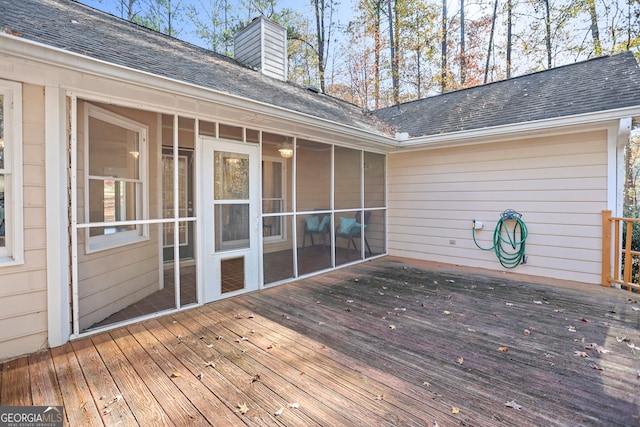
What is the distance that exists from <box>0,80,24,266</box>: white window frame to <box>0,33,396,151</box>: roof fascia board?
0.55m

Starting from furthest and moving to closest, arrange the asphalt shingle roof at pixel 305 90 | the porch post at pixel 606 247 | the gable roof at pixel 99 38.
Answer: the porch post at pixel 606 247 < the asphalt shingle roof at pixel 305 90 < the gable roof at pixel 99 38

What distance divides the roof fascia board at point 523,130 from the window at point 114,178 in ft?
Answer: 14.5

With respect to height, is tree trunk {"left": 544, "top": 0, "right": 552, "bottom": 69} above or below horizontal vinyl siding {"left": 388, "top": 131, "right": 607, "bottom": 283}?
above

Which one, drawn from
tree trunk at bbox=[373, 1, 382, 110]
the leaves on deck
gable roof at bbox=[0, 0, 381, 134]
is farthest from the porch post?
tree trunk at bbox=[373, 1, 382, 110]

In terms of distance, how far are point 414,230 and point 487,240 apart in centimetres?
138

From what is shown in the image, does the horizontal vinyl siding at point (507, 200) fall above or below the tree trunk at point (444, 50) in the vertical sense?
below

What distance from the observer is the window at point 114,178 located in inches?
120

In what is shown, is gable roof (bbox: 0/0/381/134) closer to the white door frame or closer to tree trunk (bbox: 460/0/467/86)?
the white door frame

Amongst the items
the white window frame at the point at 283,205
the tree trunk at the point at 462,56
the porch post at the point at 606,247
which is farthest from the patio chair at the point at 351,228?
the tree trunk at the point at 462,56

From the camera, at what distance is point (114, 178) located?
3334 mm

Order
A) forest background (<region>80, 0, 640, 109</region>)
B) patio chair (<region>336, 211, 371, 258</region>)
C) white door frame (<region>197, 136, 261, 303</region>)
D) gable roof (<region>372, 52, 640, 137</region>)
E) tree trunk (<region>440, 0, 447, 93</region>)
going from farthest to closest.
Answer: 1. tree trunk (<region>440, 0, 447, 93</region>)
2. forest background (<region>80, 0, 640, 109</region>)
3. patio chair (<region>336, 211, 371, 258</region>)
4. gable roof (<region>372, 52, 640, 137</region>)
5. white door frame (<region>197, 136, 261, 303</region>)
